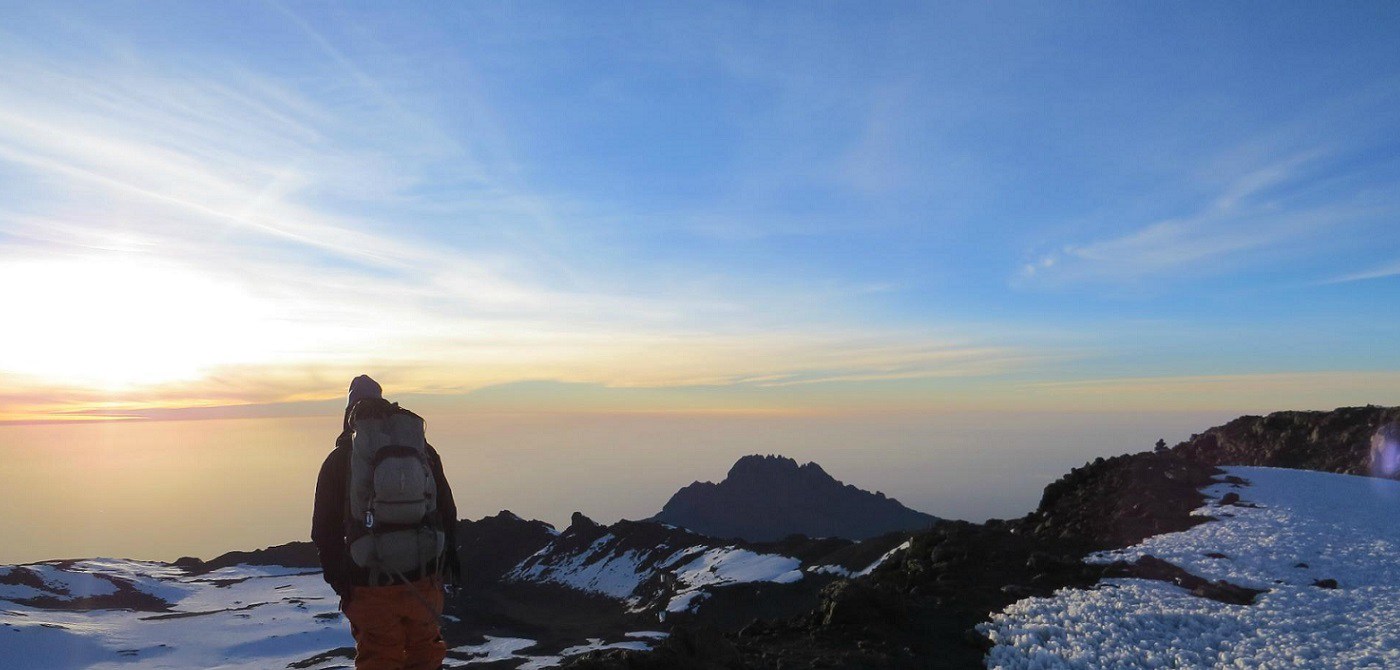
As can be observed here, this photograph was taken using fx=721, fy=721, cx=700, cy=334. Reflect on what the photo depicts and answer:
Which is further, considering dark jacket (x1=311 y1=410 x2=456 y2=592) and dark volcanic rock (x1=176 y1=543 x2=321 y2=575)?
dark volcanic rock (x1=176 y1=543 x2=321 y2=575)

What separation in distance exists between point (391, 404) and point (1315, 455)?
1513 inches

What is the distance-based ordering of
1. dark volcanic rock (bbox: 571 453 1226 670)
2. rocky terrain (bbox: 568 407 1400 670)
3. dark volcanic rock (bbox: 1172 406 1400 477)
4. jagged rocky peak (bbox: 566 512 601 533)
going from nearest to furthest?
rocky terrain (bbox: 568 407 1400 670) → dark volcanic rock (bbox: 571 453 1226 670) → dark volcanic rock (bbox: 1172 406 1400 477) → jagged rocky peak (bbox: 566 512 601 533)

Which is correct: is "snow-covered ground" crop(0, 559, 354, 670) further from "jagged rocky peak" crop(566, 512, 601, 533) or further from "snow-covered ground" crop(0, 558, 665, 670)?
"jagged rocky peak" crop(566, 512, 601, 533)

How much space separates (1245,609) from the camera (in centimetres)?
1203

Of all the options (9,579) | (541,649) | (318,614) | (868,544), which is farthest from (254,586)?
→ (868,544)

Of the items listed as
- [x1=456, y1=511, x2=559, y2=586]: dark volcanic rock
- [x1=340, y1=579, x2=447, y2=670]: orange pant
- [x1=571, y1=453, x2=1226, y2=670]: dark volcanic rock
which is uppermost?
[x1=340, y1=579, x2=447, y2=670]: orange pant

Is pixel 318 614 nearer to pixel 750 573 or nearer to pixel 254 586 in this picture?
pixel 254 586

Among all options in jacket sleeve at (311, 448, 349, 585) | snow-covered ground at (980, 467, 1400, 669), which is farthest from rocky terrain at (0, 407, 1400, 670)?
jacket sleeve at (311, 448, 349, 585)

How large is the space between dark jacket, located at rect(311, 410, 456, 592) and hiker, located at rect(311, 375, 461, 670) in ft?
0.04

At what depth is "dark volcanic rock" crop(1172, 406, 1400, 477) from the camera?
97.4 ft

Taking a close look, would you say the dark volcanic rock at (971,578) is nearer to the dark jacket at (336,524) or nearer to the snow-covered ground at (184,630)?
the dark jacket at (336,524)

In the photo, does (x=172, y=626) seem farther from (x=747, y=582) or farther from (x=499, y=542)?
(x=747, y=582)

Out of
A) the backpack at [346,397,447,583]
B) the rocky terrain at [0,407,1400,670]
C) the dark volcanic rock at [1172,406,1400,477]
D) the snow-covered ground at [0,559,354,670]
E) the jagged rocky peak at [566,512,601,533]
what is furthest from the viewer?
the jagged rocky peak at [566,512,601,533]

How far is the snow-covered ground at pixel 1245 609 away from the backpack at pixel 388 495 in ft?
28.2
